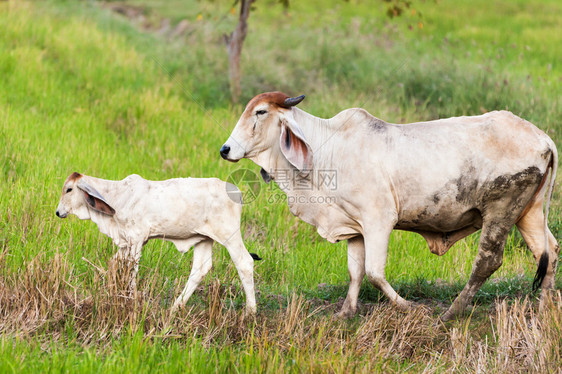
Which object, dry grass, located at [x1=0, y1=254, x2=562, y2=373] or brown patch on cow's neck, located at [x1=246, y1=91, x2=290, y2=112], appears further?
brown patch on cow's neck, located at [x1=246, y1=91, x2=290, y2=112]

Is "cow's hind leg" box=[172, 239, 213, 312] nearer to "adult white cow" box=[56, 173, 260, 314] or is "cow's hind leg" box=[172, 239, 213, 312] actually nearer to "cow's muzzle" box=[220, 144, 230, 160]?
"adult white cow" box=[56, 173, 260, 314]

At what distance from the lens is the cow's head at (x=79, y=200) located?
419 cm

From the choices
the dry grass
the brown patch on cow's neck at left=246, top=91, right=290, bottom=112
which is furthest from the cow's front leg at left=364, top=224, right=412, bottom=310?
the brown patch on cow's neck at left=246, top=91, right=290, bottom=112

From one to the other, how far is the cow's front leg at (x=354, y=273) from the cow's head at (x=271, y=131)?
67cm

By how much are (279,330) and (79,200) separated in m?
1.48

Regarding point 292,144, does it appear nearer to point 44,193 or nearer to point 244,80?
point 44,193

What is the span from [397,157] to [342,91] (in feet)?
20.2

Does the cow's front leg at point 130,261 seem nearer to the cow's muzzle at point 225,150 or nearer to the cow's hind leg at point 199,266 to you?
the cow's hind leg at point 199,266

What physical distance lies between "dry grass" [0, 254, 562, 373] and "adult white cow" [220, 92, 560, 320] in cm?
39

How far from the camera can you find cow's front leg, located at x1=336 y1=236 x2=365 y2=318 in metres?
4.69

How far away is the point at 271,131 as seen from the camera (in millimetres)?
4496

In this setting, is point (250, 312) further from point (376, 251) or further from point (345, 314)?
point (376, 251)

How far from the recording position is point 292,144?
176 inches

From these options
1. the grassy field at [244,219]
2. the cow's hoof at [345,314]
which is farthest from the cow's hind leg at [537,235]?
the cow's hoof at [345,314]
